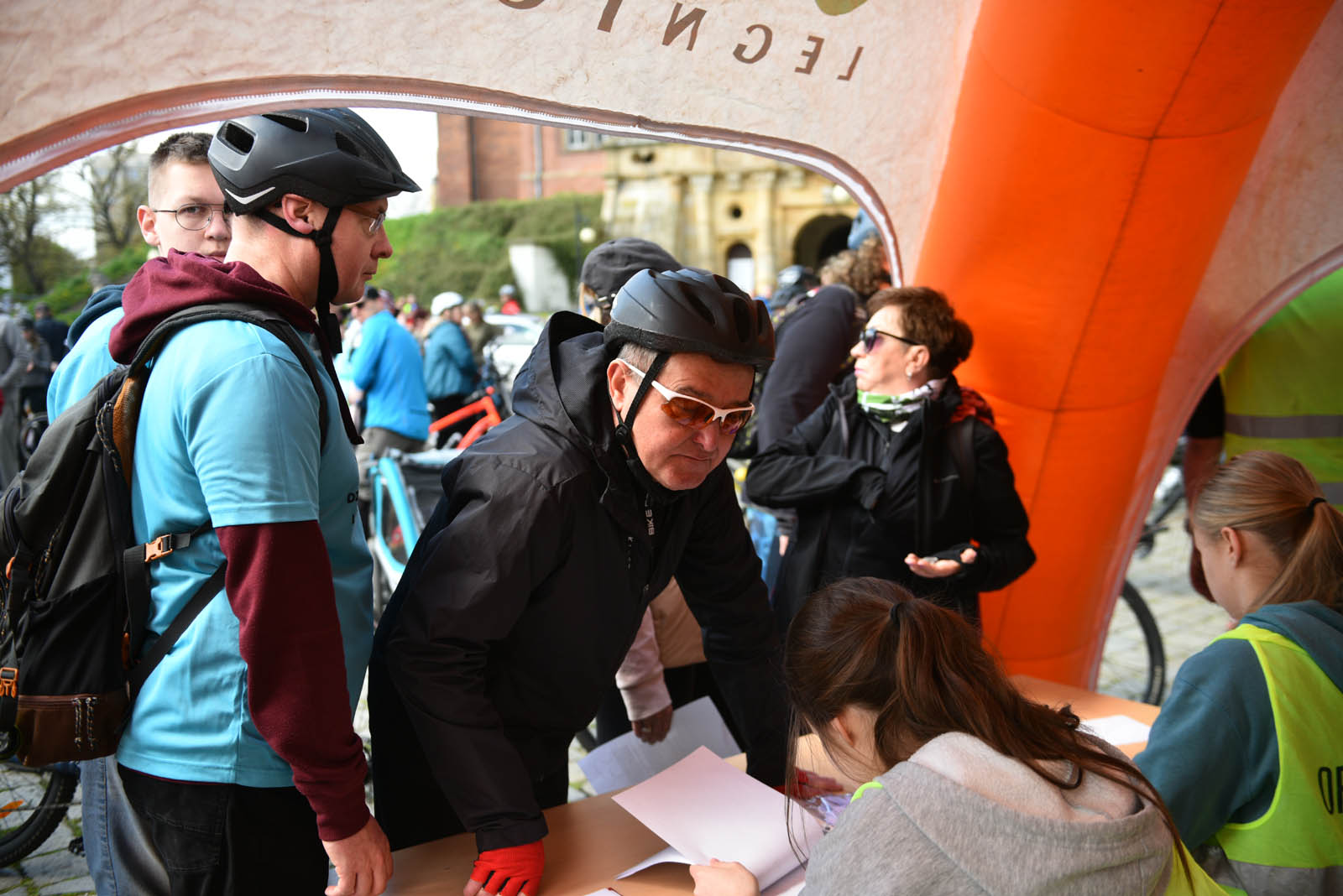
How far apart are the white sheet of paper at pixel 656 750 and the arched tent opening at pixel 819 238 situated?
33348 mm

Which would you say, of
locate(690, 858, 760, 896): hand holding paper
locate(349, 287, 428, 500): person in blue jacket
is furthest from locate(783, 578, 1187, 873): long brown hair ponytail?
locate(349, 287, 428, 500): person in blue jacket

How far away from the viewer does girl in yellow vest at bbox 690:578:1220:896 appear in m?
1.18

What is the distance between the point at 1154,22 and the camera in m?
2.61

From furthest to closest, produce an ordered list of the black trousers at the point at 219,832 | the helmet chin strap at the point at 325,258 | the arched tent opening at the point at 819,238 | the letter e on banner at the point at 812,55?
the arched tent opening at the point at 819,238 → the letter e on banner at the point at 812,55 → the helmet chin strap at the point at 325,258 → the black trousers at the point at 219,832

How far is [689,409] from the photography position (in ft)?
5.40

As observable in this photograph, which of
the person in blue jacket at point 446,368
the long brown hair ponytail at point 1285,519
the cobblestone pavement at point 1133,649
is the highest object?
the long brown hair ponytail at point 1285,519

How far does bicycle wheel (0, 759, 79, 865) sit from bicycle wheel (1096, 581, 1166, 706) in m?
3.95

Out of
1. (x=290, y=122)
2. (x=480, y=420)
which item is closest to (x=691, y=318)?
(x=290, y=122)

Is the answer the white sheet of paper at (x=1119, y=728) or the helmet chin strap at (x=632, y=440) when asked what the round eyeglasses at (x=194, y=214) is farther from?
the white sheet of paper at (x=1119, y=728)

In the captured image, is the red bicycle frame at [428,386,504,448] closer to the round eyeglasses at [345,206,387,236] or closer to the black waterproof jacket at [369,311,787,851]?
the black waterproof jacket at [369,311,787,851]

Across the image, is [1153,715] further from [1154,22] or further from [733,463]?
[733,463]

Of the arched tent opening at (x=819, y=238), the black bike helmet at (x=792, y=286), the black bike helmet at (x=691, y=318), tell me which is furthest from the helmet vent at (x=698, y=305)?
the arched tent opening at (x=819, y=238)

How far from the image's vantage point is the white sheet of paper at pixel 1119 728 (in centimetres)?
237

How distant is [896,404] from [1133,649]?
3.80 m
